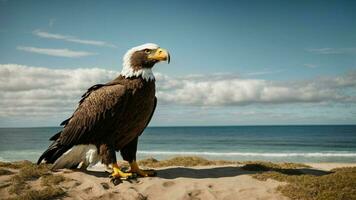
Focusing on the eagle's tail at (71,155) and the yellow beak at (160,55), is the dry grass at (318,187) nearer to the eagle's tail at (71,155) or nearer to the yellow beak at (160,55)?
the yellow beak at (160,55)

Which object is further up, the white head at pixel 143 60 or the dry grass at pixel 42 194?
the white head at pixel 143 60

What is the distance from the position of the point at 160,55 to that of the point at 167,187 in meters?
2.67

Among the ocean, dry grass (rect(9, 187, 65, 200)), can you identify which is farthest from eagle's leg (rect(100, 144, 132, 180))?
the ocean

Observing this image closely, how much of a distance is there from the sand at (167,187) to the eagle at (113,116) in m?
0.40

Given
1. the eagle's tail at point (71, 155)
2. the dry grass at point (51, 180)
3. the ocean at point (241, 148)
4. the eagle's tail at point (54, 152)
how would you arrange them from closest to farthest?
the dry grass at point (51, 180) < the eagle's tail at point (71, 155) < the eagle's tail at point (54, 152) < the ocean at point (241, 148)

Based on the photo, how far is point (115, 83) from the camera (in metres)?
6.95

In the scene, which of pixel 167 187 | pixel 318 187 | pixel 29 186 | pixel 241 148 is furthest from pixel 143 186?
pixel 241 148

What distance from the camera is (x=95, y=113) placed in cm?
675

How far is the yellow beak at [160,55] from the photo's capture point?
673 centimetres

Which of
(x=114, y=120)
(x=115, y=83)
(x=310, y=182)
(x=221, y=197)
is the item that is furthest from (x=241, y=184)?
(x=115, y=83)

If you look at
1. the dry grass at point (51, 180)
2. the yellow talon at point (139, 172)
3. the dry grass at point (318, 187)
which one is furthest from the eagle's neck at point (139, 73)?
the dry grass at point (318, 187)

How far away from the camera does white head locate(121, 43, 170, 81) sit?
6895 millimetres

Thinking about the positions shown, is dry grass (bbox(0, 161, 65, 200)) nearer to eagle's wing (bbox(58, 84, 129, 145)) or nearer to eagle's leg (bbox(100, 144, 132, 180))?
eagle's wing (bbox(58, 84, 129, 145))

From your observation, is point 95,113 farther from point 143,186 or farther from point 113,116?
point 143,186
